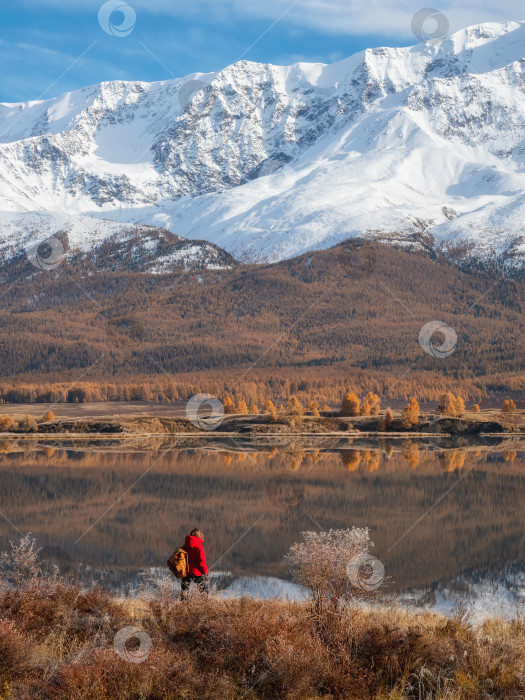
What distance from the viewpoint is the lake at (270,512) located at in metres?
26.9

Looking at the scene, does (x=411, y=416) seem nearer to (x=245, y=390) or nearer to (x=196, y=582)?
(x=245, y=390)

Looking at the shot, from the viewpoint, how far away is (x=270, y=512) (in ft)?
131

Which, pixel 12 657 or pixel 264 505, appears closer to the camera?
pixel 12 657

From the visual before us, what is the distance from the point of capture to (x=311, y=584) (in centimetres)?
1683

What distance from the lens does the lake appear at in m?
26.9

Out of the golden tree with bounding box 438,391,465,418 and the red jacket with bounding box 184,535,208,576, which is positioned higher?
the golden tree with bounding box 438,391,465,418

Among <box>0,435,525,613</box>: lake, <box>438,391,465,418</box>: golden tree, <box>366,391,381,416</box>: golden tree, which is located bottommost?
<box>0,435,525,613</box>: lake

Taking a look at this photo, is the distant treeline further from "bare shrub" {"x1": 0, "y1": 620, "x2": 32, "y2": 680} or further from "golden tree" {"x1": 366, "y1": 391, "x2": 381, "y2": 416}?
"bare shrub" {"x1": 0, "y1": 620, "x2": 32, "y2": 680}
